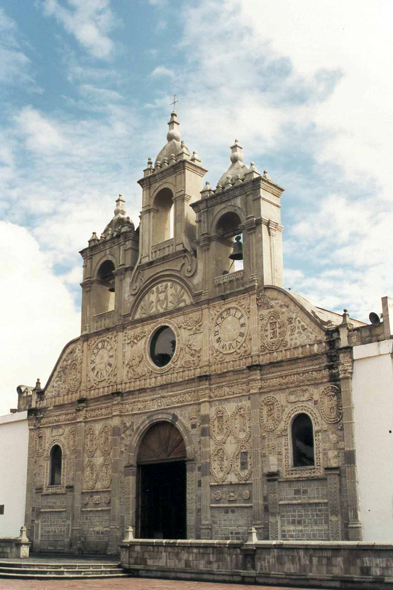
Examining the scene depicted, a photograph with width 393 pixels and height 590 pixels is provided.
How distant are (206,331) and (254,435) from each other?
4.49 meters

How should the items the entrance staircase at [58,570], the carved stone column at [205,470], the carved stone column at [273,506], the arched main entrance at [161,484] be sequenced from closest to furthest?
the entrance staircase at [58,570]
the carved stone column at [273,506]
the carved stone column at [205,470]
the arched main entrance at [161,484]

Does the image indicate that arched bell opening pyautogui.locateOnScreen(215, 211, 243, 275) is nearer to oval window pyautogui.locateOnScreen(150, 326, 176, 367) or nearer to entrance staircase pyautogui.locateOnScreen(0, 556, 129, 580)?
oval window pyautogui.locateOnScreen(150, 326, 176, 367)

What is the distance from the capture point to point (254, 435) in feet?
77.3

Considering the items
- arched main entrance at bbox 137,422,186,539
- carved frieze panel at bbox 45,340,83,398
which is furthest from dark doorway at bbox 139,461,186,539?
carved frieze panel at bbox 45,340,83,398

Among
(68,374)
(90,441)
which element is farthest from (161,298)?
(90,441)

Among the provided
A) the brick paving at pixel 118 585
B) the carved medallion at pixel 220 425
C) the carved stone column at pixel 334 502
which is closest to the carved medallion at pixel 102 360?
the carved medallion at pixel 220 425

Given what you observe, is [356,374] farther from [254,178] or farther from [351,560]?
[254,178]

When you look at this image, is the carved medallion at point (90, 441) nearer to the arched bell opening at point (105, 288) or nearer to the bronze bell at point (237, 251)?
the arched bell opening at point (105, 288)

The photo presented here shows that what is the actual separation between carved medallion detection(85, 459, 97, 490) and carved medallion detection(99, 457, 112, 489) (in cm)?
40

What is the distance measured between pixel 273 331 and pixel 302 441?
12.5 ft

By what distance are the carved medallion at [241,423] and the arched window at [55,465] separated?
1022 cm

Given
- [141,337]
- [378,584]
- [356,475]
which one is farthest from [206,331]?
[378,584]

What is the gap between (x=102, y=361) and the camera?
30328 millimetres

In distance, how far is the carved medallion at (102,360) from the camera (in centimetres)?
2995
